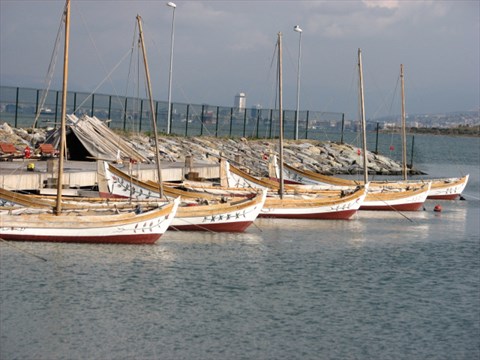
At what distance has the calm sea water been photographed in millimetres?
22516

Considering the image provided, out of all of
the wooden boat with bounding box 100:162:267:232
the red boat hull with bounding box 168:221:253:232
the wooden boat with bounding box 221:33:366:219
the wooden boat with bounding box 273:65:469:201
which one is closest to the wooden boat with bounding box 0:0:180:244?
the wooden boat with bounding box 100:162:267:232

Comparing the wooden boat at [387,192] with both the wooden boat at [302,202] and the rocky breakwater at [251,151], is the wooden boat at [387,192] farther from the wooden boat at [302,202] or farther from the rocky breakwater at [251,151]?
the rocky breakwater at [251,151]

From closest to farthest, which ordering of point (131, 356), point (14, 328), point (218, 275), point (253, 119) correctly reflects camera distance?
point (131, 356)
point (14, 328)
point (218, 275)
point (253, 119)

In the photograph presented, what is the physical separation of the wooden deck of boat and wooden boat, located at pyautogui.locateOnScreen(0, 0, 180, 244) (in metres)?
7.10

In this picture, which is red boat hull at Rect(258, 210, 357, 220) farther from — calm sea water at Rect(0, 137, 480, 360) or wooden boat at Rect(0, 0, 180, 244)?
wooden boat at Rect(0, 0, 180, 244)

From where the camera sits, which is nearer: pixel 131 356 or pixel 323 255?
pixel 131 356

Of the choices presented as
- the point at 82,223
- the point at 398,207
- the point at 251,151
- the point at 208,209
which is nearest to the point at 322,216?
the point at 398,207

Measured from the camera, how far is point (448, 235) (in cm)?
4428

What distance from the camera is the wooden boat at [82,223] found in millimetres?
32156

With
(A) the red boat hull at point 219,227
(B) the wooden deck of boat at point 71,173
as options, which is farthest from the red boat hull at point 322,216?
(B) the wooden deck of boat at point 71,173

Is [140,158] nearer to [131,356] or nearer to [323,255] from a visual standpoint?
[323,255]

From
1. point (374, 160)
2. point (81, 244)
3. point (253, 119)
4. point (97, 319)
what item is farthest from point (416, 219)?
point (253, 119)

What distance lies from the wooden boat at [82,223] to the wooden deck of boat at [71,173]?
7103mm

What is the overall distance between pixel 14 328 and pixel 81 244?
10.2m
